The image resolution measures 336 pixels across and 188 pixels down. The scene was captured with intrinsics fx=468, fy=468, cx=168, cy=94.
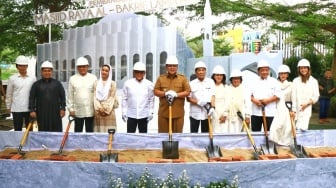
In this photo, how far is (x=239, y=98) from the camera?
5.21 m

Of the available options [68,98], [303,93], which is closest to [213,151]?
[303,93]

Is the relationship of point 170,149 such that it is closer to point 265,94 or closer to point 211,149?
point 211,149

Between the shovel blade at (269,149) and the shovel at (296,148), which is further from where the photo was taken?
the shovel blade at (269,149)

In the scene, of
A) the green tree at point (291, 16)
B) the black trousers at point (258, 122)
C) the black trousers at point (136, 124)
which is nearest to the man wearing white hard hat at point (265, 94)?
the black trousers at point (258, 122)

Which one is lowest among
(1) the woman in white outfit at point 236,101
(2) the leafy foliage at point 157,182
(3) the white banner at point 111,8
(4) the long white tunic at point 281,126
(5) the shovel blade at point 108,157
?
(2) the leafy foliage at point 157,182

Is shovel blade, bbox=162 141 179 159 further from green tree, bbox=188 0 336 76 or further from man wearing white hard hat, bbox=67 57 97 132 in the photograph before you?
green tree, bbox=188 0 336 76

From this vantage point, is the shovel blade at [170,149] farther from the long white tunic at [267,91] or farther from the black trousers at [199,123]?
the long white tunic at [267,91]

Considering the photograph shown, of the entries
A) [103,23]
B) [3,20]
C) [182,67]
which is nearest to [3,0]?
[3,20]

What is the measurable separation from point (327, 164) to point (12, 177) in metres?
2.64

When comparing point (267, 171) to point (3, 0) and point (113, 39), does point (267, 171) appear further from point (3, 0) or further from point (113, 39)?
point (3, 0)

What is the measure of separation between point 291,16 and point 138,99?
6731mm

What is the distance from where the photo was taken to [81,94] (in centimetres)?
505

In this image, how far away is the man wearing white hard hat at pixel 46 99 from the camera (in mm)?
5020

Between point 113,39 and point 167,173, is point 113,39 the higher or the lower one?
the higher one
